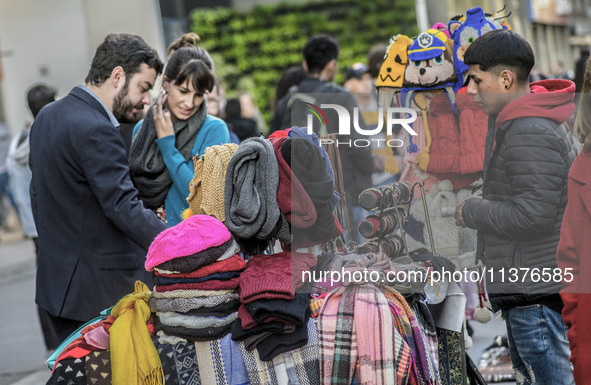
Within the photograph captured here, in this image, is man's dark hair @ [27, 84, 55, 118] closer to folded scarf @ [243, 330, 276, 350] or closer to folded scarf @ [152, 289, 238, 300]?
folded scarf @ [152, 289, 238, 300]

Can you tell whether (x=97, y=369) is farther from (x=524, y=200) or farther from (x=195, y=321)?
(x=524, y=200)

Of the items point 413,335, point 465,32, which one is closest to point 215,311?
point 413,335

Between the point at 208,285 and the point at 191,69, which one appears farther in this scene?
the point at 191,69

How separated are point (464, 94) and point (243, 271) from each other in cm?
119

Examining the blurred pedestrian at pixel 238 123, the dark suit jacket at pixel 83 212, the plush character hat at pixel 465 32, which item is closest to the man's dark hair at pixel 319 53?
the blurred pedestrian at pixel 238 123

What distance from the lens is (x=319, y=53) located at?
6273 millimetres

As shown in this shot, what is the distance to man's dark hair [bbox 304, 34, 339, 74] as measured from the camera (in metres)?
6.29

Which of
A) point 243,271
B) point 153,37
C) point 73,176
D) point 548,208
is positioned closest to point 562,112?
point 548,208

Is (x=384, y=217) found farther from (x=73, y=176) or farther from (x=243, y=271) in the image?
(x=73, y=176)

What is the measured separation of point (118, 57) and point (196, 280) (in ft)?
4.45

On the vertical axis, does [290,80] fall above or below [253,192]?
above

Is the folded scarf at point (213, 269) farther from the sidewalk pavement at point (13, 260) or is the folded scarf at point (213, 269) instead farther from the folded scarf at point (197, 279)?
the sidewalk pavement at point (13, 260)

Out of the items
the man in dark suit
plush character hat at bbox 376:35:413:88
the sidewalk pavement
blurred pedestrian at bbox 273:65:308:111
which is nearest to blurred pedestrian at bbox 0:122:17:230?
the sidewalk pavement

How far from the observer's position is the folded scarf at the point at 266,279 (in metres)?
2.83
